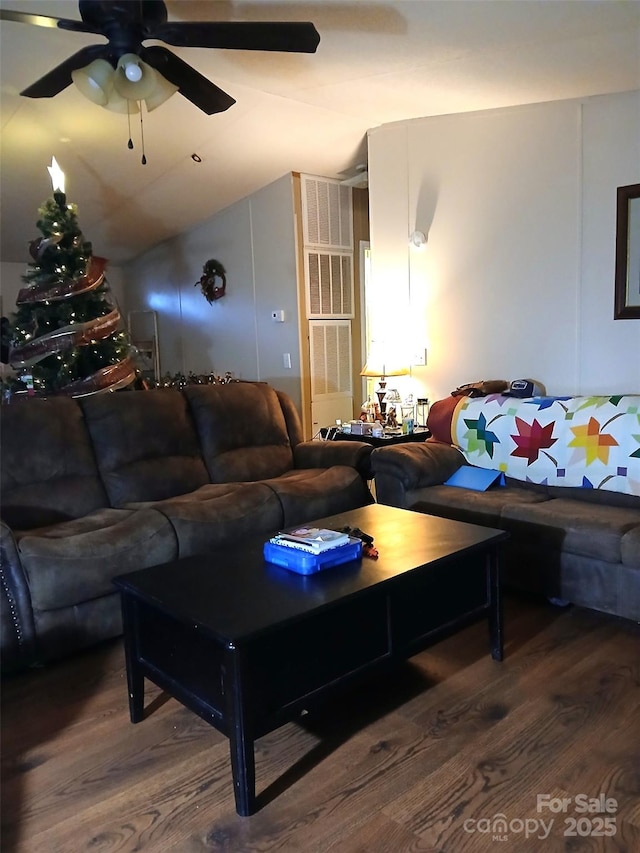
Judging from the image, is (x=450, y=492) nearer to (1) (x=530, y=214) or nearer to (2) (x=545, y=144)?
(1) (x=530, y=214)

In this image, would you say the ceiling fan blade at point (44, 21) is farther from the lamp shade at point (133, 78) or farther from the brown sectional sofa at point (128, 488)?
the brown sectional sofa at point (128, 488)

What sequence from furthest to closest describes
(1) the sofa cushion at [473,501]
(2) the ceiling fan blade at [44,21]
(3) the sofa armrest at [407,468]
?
(3) the sofa armrest at [407,468] < (1) the sofa cushion at [473,501] < (2) the ceiling fan blade at [44,21]

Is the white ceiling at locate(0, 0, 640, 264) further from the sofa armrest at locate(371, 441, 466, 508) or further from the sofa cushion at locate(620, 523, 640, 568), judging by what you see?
the sofa cushion at locate(620, 523, 640, 568)

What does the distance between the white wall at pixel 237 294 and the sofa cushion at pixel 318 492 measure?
5.76ft

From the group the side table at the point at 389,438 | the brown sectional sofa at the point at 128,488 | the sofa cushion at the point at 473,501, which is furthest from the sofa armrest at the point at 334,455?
the sofa cushion at the point at 473,501

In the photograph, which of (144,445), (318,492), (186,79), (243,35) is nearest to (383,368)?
(318,492)

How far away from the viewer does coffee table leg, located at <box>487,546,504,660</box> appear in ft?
7.45

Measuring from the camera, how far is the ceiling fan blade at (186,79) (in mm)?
2396

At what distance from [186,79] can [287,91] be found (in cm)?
131

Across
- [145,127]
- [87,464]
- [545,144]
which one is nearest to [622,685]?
[87,464]

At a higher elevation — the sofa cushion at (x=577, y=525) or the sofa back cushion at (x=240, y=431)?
the sofa back cushion at (x=240, y=431)

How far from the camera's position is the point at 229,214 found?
5625 mm

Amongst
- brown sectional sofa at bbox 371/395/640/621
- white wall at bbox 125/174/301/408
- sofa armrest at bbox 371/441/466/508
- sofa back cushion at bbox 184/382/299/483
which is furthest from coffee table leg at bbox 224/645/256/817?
white wall at bbox 125/174/301/408

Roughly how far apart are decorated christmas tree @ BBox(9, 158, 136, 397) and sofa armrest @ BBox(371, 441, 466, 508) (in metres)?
1.73
